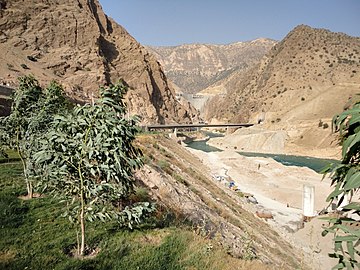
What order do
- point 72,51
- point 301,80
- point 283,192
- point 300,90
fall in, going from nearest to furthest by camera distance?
point 283,192 → point 72,51 → point 300,90 → point 301,80

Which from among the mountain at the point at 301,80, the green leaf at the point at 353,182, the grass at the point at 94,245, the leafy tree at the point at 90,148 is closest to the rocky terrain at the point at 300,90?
the mountain at the point at 301,80

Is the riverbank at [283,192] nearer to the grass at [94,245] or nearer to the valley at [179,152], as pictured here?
the valley at [179,152]

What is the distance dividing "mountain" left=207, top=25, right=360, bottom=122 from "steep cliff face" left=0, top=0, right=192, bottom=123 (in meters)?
46.7

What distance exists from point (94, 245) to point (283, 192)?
32.4 meters

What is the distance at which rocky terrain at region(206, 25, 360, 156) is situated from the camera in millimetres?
75938

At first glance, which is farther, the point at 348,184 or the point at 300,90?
the point at 300,90

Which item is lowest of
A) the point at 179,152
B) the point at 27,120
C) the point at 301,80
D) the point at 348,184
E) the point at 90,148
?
the point at 179,152

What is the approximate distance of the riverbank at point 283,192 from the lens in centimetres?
1819

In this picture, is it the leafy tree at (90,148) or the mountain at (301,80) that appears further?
the mountain at (301,80)

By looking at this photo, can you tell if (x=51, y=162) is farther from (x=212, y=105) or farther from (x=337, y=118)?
(x=212, y=105)

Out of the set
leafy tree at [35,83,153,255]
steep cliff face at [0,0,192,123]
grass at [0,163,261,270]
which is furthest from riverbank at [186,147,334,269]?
steep cliff face at [0,0,192,123]

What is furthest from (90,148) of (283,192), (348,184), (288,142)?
(288,142)

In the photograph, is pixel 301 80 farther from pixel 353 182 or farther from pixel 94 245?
pixel 353 182

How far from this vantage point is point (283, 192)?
Result: 112 ft
